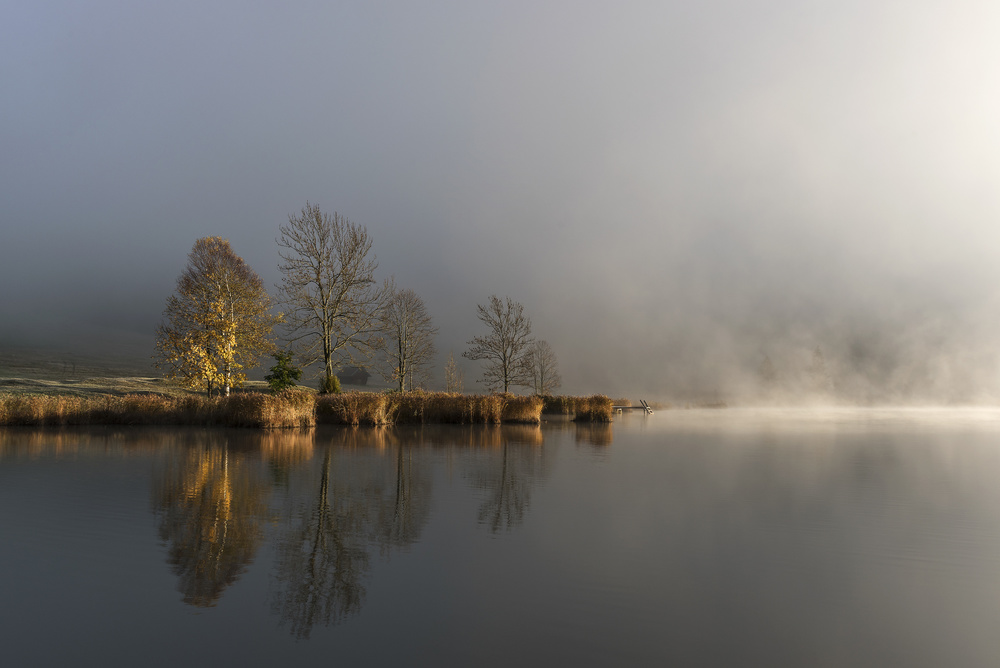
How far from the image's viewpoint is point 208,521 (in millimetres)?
6859

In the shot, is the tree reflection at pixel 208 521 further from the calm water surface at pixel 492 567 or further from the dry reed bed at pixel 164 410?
the dry reed bed at pixel 164 410

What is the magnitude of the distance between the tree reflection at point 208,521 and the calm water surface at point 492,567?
0.14ft

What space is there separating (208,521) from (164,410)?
19388mm

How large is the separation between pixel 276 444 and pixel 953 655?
50.8ft

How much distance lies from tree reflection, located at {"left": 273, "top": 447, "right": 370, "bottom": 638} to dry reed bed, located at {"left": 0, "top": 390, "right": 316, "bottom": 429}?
14942 millimetres

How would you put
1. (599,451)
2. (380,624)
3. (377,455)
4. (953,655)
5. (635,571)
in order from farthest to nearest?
(599,451), (377,455), (635,571), (380,624), (953,655)

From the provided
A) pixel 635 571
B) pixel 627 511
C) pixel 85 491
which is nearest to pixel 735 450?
pixel 627 511

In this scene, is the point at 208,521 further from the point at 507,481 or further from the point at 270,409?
the point at 270,409

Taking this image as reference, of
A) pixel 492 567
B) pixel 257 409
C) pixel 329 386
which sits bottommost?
pixel 492 567

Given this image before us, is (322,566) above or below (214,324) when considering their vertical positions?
below

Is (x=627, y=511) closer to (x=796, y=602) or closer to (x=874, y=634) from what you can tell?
(x=796, y=602)

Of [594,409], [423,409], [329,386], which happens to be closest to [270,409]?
[423,409]

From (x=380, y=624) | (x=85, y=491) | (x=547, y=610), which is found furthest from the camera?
(x=85, y=491)

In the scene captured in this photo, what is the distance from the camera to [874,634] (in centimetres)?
397
